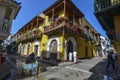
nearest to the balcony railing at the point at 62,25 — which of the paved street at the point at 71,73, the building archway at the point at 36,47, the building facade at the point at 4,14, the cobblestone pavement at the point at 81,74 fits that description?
the building archway at the point at 36,47

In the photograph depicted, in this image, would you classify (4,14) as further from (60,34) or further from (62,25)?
(60,34)

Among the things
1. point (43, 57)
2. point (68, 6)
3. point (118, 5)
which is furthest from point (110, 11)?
point (43, 57)

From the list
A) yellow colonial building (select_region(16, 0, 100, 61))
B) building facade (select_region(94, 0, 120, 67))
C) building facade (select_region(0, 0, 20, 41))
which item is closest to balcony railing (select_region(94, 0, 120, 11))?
building facade (select_region(94, 0, 120, 67))

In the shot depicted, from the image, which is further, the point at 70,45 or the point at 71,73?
the point at 70,45

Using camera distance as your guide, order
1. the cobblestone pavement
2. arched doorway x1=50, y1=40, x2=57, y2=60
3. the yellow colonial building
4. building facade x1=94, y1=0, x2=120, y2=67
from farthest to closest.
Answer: arched doorway x1=50, y1=40, x2=57, y2=60, the yellow colonial building, building facade x1=94, y1=0, x2=120, y2=67, the cobblestone pavement

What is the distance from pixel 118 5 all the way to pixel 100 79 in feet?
15.5

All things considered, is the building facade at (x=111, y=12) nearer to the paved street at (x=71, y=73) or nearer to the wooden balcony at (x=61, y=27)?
the paved street at (x=71, y=73)

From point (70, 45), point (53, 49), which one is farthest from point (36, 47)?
point (70, 45)

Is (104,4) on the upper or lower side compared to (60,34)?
upper

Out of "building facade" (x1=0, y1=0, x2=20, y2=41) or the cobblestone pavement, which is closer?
the cobblestone pavement

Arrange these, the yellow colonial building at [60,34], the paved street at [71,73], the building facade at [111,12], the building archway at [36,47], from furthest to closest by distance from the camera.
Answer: the building archway at [36,47] < the yellow colonial building at [60,34] < the building facade at [111,12] < the paved street at [71,73]

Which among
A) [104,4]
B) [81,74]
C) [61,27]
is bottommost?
[81,74]

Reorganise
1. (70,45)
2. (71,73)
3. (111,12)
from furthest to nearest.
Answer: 1. (70,45)
2. (111,12)
3. (71,73)

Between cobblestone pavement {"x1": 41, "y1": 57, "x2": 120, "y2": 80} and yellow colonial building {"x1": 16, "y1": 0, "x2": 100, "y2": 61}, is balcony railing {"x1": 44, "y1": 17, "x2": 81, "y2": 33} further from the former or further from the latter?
cobblestone pavement {"x1": 41, "y1": 57, "x2": 120, "y2": 80}
